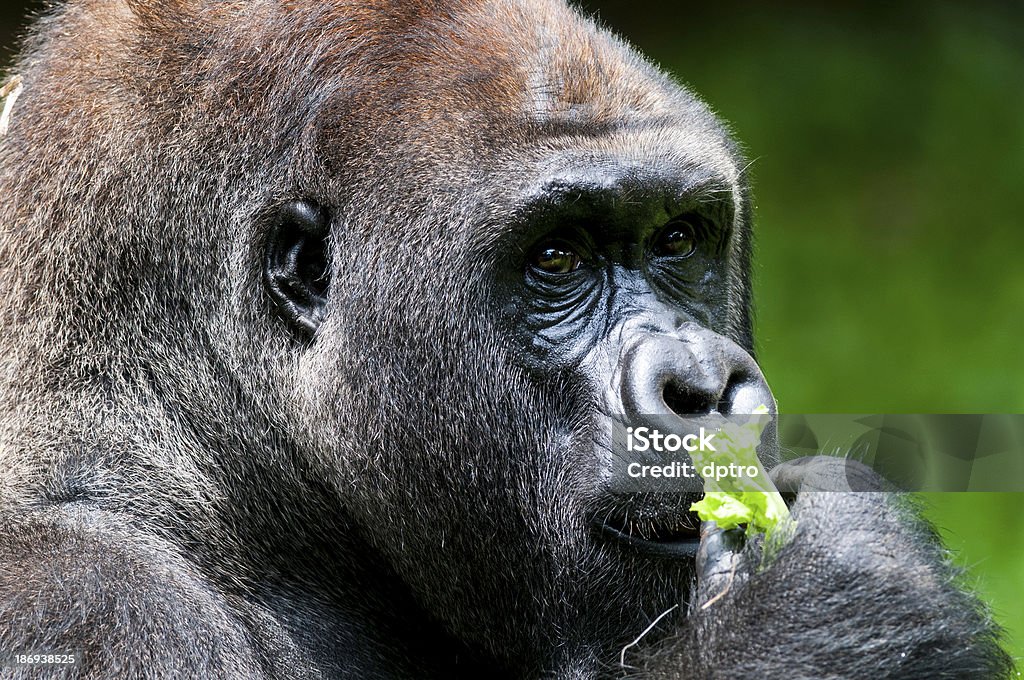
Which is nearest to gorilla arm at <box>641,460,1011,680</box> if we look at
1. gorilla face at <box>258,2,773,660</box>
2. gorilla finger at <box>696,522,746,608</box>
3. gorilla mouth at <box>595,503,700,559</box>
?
gorilla finger at <box>696,522,746,608</box>

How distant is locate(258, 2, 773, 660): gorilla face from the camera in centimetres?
328

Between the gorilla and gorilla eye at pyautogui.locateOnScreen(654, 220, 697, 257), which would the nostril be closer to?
the gorilla

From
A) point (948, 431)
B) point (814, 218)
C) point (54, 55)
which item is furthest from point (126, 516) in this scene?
point (814, 218)

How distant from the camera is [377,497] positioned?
336cm

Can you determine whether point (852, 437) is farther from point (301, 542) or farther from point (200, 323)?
point (200, 323)

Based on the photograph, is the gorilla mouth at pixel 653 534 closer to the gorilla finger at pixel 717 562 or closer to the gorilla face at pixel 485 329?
the gorilla face at pixel 485 329

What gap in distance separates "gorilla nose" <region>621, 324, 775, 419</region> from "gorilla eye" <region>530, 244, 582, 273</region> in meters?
0.32

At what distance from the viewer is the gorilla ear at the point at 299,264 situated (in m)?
3.37

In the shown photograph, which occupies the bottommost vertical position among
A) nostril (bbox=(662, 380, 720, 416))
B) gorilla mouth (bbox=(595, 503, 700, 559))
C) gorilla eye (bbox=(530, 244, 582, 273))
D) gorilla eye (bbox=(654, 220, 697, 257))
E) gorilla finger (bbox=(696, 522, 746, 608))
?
gorilla mouth (bbox=(595, 503, 700, 559))

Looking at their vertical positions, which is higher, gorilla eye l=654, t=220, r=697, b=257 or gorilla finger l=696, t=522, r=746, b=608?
gorilla eye l=654, t=220, r=697, b=257

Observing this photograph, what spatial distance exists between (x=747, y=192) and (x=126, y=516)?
2.08 metres

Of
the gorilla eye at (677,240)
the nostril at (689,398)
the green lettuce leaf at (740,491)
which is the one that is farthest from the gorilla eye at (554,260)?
the green lettuce leaf at (740,491)

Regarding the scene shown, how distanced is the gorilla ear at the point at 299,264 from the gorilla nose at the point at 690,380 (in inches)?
33.3

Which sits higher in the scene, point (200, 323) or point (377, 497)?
point (200, 323)
